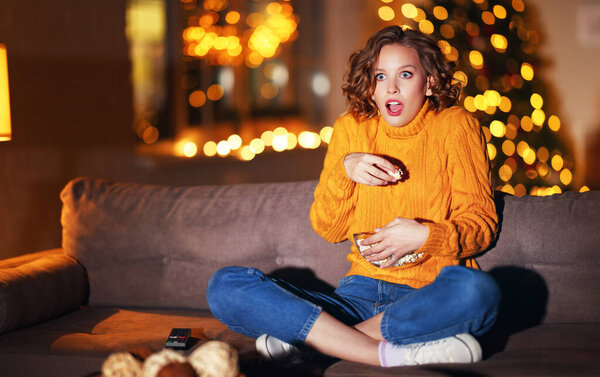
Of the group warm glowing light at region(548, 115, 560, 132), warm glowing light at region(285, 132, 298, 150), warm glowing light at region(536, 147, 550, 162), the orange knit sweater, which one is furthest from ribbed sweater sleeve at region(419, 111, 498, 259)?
warm glowing light at region(285, 132, 298, 150)

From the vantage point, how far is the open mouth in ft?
5.40

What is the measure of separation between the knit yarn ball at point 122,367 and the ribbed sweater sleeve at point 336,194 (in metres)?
0.83

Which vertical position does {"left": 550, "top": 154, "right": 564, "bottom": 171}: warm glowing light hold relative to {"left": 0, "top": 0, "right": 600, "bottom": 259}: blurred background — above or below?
below

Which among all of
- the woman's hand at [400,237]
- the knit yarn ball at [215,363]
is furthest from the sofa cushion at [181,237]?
the knit yarn ball at [215,363]

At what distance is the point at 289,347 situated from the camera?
4.80 feet

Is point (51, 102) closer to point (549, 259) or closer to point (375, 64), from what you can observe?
point (375, 64)

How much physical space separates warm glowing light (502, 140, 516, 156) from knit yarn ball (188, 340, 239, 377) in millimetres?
2581

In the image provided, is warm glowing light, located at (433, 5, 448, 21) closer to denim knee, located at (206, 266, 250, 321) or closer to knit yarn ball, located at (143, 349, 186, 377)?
denim knee, located at (206, 266, 250, 321)

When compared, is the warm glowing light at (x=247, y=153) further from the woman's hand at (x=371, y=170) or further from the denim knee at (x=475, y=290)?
the denim knee at (x=475, y=290)

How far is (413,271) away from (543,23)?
3.36 metres

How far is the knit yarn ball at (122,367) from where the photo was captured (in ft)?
3.32

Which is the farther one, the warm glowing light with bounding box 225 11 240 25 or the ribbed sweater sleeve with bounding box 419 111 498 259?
the warm glowing light with bounding box 225 11 240 25

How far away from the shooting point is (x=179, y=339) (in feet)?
5.16

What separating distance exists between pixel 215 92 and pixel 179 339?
10.9ft
